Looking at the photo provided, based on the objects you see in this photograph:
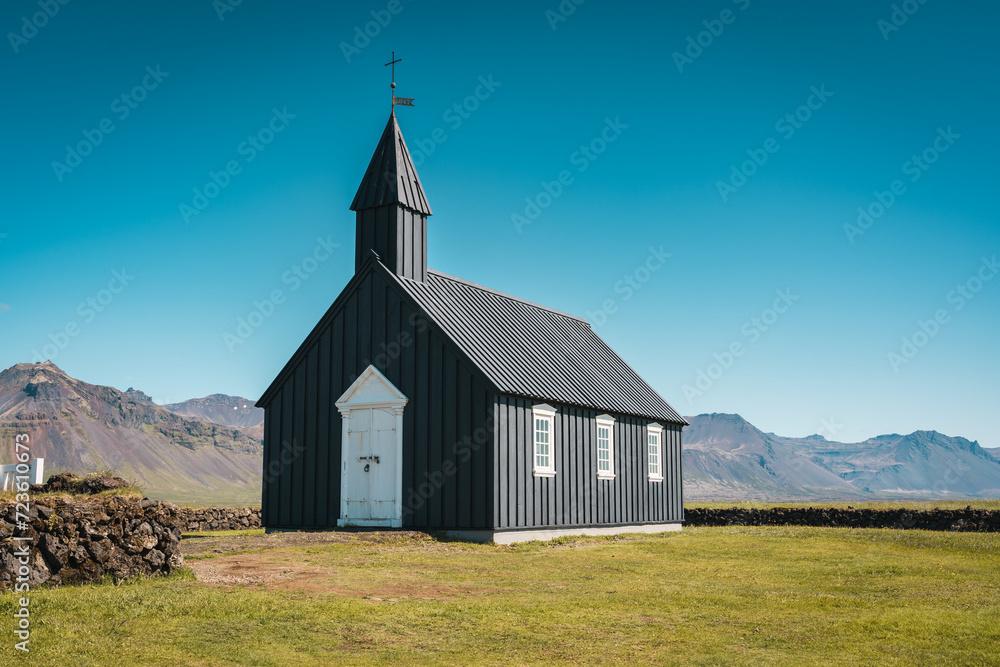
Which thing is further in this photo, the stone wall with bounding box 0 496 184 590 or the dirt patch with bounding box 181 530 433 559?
the dirt patch with bounding box 181 530 433 559

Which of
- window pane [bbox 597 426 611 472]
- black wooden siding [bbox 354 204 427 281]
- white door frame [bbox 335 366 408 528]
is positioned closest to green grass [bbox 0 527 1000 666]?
white door frame [bbox 335 366 408 528]

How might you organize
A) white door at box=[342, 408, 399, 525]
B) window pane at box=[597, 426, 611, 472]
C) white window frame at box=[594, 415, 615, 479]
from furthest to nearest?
1. window pane at box=[597, 426, 611, 472]
2. white window frame at box=[594, 415, 615, 479]
3. white door at box=[342, 408, 399, 525]

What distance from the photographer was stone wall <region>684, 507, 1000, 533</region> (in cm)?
3191

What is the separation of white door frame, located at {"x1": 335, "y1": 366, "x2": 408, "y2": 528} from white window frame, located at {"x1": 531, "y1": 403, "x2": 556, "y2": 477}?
3.49 meters

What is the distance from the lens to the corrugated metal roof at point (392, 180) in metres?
25.0

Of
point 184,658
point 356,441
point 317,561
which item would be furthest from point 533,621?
point 356,441

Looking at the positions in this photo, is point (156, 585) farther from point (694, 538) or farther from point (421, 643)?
point (694, 538)

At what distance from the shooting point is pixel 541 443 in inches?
920

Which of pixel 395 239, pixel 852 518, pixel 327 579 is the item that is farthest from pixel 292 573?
pixel 852 518

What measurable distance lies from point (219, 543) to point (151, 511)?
471cm

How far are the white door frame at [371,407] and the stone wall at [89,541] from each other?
10.4 m

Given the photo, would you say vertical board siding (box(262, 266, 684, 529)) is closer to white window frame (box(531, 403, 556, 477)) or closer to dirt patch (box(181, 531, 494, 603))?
white window frame (box(531, 403, 556, 477))

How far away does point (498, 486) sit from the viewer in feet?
69.6

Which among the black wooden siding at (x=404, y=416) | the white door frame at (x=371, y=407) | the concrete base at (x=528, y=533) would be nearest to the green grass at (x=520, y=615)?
the concrete base at (x=528, y=533)
